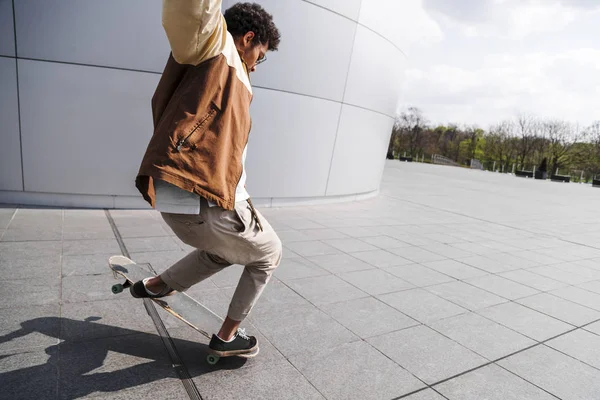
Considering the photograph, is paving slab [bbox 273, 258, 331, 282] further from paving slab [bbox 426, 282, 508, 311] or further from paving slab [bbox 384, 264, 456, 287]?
paving slab [bbox 426, 282, 508, 311]

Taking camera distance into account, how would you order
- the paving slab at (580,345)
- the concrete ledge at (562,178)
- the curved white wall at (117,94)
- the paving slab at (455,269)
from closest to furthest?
1. the paving slab at (580,345)
2. the paving slab at (455,269)
3. the curved white wall at (117,94)
4. the concrete ledge at (562,178)

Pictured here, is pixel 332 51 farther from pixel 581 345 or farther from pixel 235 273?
pixel 581 345

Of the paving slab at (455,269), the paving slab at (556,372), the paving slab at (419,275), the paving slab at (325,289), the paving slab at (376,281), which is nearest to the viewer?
the paving slab at (556,372)

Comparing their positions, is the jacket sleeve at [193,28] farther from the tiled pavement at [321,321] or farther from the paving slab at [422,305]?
the paving slab at [422,305]

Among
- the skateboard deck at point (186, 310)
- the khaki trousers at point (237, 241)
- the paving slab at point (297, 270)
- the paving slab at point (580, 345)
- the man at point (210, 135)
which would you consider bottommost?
the paving slab at point (297, 270)

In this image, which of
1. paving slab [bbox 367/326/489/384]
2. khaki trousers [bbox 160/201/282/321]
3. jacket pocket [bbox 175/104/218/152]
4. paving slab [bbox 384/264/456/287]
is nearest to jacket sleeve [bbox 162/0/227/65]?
jacket pocket [bbox 175/104/218/152]

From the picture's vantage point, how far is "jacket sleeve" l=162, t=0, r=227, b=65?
1.58m

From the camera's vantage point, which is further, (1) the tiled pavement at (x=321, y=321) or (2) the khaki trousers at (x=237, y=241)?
(1) the tiled pavement at (x=321, y=321)

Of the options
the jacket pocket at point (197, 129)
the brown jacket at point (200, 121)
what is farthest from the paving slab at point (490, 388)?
the jacket pocket at point (197, 129)

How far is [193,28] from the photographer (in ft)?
5.39

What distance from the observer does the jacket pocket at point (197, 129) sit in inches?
73.7

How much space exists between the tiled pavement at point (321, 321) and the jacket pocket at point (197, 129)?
1.43 meters

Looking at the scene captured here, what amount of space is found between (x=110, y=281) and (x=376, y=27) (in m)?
7.94

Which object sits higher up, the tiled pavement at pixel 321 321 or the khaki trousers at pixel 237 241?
the khaki trousers at pixel 237 241
